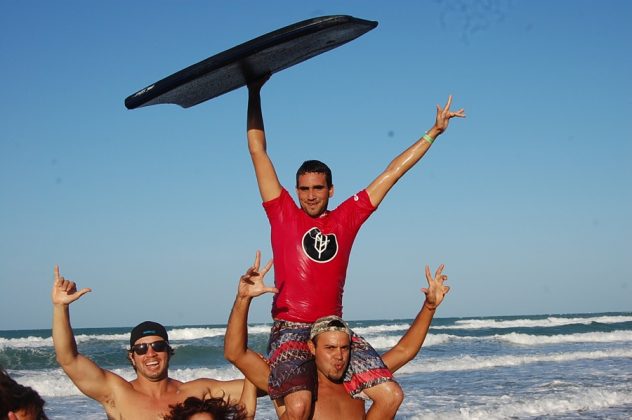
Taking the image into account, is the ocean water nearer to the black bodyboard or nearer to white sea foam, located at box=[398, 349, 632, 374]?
white sea foam, located at box=[398, 349, 632, 374]

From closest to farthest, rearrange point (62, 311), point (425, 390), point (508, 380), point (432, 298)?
point (62, 311), point (432, 298), point (425, 390), point (508, 380)

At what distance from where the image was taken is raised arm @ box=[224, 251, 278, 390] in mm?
5285

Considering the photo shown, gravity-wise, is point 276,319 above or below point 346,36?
below

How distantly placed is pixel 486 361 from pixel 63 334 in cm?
1927

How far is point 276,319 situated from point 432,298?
1193 mm

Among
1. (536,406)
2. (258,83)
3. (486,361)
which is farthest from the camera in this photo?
(486,361)

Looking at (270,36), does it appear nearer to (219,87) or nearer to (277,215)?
(219,87)

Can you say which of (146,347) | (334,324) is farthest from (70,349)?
(334,324)

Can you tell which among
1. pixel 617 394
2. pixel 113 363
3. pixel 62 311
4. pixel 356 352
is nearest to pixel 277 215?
pixel 356 352

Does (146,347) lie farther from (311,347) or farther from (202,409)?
(202,409)

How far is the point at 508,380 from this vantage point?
1755 centimetres

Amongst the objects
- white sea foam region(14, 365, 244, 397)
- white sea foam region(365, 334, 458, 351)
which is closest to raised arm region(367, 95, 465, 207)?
white sea foam region(14, 365, 244, 397)

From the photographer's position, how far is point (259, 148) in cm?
618

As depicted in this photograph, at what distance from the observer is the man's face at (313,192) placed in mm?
5711
